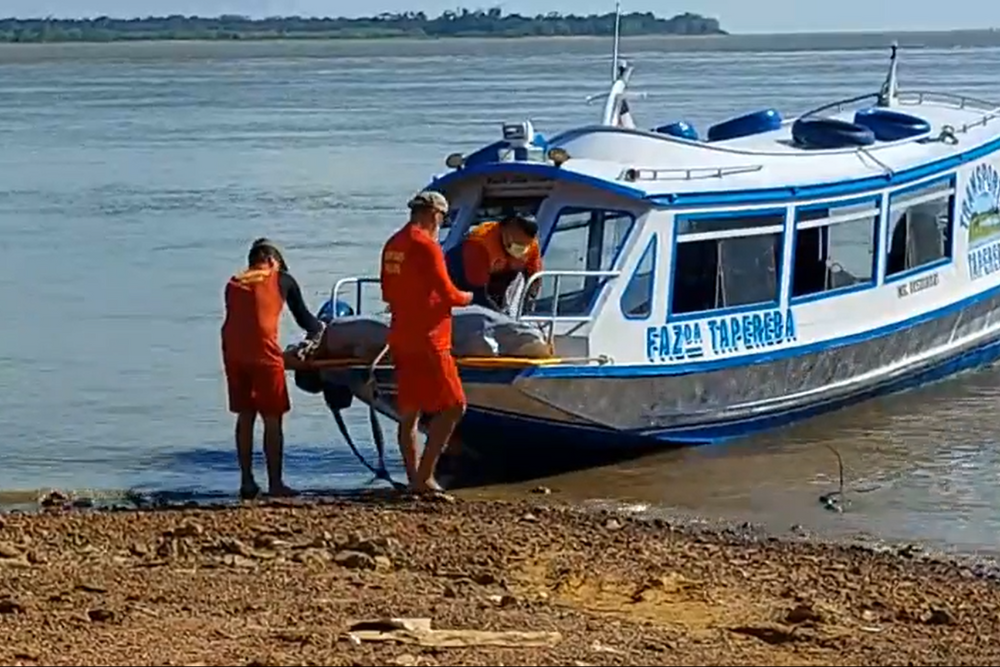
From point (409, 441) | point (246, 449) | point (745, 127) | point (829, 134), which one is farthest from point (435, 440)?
point (745, 127)

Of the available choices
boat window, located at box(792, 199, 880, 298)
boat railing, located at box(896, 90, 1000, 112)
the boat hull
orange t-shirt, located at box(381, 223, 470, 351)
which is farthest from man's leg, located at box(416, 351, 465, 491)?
boat railing, located at box(896, 90, 1000, 112)

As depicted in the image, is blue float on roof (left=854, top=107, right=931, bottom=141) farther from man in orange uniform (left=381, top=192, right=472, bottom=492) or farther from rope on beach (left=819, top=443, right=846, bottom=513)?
man in orange uniform (left=381, top=192, right=472, bottom=492)

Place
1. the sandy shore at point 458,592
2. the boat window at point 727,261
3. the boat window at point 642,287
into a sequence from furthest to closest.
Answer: the boat window at point 727,261
the boat window at point 642,287
the sandy shore at point 458,592

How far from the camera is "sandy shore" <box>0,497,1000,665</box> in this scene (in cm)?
794

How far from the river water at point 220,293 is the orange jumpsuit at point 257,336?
1742 mm

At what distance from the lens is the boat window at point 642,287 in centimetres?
1369

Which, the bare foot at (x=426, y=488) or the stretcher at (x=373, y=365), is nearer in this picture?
the bare foot at (x=426, y=488)

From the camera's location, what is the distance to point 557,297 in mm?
13516

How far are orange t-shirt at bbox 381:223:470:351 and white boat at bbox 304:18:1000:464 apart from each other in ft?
2.75

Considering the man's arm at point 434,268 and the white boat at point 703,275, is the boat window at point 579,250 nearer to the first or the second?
the white boat at point 703,275

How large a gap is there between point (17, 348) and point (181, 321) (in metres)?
1.95

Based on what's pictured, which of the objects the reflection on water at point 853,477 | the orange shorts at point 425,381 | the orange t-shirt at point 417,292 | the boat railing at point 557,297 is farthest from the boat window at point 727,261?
the orange t-shirt at point 417,292

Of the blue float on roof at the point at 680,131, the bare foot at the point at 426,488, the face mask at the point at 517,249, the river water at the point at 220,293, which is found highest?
the blue float on roof at the point at 680,131

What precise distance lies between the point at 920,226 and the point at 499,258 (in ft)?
15.4
